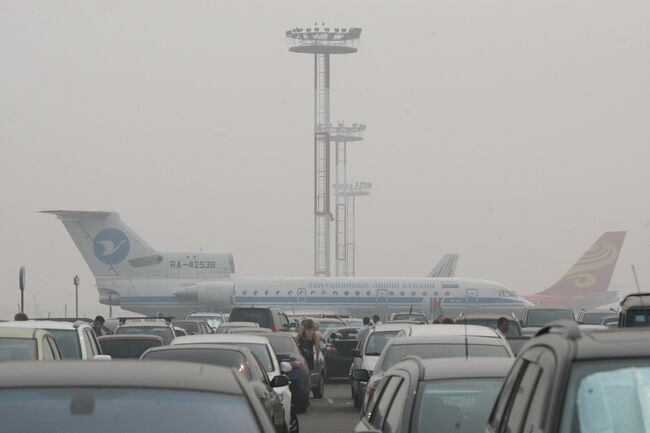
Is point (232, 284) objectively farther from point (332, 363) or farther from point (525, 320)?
point (332, 363)

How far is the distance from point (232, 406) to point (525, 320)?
111ft

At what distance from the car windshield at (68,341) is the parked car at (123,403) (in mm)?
10896

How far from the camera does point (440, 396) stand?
31.8 feet

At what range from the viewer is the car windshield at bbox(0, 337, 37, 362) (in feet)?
49.1

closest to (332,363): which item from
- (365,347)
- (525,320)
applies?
(525,320)

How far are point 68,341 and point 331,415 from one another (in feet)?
24.8

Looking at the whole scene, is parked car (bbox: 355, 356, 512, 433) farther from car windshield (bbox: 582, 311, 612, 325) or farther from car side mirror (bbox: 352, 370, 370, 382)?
car windshield (bbox: 582, 311, 612, 325)

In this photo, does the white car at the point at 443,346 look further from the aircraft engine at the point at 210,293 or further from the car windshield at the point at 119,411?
the aircraft engine at the point at 210,293

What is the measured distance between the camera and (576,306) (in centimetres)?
9169

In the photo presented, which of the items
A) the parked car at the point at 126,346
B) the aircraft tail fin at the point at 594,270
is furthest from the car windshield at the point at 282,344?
the aircraft tail fin at the point at 594,270

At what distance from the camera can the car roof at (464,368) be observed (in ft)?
32.4

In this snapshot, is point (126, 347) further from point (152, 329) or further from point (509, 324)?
point (509, 324)

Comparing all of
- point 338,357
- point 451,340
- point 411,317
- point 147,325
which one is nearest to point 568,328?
point 451,340

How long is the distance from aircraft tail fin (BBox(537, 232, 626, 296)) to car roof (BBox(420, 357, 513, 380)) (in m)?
82.2
